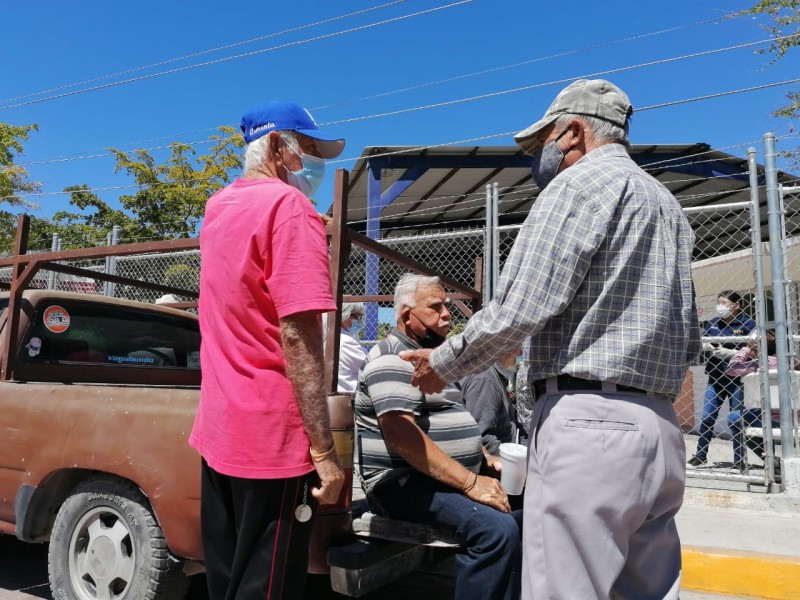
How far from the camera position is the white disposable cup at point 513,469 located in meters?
2.91

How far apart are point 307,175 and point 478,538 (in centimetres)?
148

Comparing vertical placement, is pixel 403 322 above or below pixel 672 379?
above

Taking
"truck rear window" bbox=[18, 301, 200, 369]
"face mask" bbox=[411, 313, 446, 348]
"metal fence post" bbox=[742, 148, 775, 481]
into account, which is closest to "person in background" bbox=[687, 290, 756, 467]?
"metal fence post" bbox=[742, 148, 775, 481]

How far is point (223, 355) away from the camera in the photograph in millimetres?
1983

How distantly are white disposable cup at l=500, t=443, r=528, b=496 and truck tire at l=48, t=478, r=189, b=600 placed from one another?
1.45 meters

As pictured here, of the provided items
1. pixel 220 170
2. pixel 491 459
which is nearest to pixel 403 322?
pixel 491 459

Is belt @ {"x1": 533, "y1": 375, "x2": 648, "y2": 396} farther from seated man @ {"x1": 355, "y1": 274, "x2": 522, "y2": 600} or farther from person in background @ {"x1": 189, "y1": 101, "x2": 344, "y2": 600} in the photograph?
seated man @ {"x1": 355, "y1": 274, "x2": 522, "y2": 600}

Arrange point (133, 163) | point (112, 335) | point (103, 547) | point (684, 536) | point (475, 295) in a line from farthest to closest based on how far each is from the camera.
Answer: point (133, 163), point (475, 295), point (684, 536), point (112, 335), point (103, 547)

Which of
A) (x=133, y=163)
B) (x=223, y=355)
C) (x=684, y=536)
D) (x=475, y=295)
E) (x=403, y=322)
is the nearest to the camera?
(x=223, y=355)

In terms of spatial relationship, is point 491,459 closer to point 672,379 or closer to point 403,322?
point 403,322

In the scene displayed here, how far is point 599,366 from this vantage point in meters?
1.83

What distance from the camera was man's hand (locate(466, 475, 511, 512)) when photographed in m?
2.79

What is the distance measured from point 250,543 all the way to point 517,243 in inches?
43.0

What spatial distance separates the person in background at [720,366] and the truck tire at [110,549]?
4.97 meters
